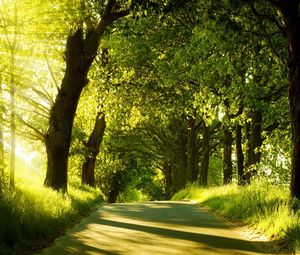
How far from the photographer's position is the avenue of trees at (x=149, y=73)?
39.1 feet

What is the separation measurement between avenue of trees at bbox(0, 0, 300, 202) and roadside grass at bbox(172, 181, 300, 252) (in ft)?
3.28

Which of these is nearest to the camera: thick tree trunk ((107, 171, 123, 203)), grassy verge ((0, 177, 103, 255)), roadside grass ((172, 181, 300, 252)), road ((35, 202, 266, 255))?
grassy verge ((0, 177, 103, 255))

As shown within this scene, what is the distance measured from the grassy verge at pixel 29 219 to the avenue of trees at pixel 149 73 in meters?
0.72

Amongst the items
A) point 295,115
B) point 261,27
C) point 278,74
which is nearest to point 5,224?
point 295,115

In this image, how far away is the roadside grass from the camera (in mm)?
9430

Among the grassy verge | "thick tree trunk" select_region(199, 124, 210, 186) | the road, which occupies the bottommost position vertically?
the road

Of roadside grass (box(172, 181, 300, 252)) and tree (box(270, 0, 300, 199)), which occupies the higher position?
tree (box(270, 0, 300, 199))

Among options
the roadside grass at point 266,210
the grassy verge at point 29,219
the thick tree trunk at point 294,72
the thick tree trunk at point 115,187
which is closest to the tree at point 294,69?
the thick tree trunk at point 294,72

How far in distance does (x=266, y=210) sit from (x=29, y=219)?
5.16 metres

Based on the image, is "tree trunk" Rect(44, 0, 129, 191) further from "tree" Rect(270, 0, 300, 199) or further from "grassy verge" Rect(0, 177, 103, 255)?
"tree" Rect(270, 0, 300, 199)

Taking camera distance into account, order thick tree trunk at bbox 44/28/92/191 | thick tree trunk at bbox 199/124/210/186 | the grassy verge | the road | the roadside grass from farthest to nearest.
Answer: thick tree trunk at bbox 199/124/210/186
thick tree trunk at bbox 44/28/92/191
the roadside grass
the road
the grassy verge

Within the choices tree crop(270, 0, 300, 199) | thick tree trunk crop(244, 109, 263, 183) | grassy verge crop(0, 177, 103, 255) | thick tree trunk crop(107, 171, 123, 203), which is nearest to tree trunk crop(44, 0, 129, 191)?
grassy verge crop(0, 177, 103, 255)

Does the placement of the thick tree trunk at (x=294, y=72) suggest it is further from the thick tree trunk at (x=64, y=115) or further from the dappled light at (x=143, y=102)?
the thick tree trunk at (x=64, y=115)

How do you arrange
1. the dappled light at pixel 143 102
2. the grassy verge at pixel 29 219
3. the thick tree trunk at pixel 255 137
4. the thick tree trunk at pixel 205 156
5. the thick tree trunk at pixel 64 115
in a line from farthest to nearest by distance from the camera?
the thick tree trunk at pixel 205 156 → the thick tree trunk at pixel 255 137 → the thick tree trunk at pixel 64 115 → the dappled light at pixel 143 102 → the grassy verge at pixel 29 219
